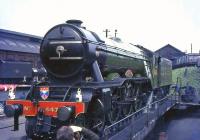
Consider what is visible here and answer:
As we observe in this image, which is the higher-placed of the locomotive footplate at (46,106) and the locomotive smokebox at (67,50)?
the locomotive smokebox at (67,50)

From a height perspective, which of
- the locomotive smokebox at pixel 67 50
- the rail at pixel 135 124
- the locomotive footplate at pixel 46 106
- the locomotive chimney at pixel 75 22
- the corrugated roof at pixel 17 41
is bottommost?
the rail at pixel 135 124

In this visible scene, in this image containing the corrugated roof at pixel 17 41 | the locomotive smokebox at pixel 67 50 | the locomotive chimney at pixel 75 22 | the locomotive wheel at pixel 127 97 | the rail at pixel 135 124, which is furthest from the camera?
the corrugated roof at pixel 17 41

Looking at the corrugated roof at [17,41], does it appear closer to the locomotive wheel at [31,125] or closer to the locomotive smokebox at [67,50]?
the locomotive smokebox at [67,50]

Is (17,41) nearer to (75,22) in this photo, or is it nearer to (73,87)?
(75,22)

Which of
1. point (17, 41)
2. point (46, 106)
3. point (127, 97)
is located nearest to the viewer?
point (46, 106)

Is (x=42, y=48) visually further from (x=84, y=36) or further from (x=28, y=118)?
(x=28, y=118)

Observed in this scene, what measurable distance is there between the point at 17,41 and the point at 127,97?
28.7 meters

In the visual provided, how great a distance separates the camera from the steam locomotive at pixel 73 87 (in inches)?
325

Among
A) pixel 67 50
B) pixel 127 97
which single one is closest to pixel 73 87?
pixel 67 50

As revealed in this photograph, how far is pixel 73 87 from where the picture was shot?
28.5 ft

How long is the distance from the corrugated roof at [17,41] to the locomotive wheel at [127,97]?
873 inches

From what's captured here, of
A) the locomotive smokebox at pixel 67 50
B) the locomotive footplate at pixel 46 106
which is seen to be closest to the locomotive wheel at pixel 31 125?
Result: the locomotive footplate at pixel 46 106

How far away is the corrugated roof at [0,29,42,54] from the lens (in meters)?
32.8

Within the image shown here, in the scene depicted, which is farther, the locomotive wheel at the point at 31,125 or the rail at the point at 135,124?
the locomotive wheel at the point at 31,125
